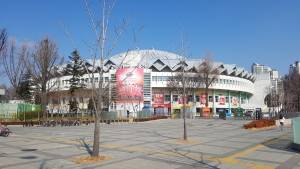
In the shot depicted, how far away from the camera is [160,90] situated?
105688 mm

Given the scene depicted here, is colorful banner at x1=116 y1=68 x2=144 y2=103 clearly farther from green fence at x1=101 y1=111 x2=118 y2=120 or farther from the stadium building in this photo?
green fence at x1=101 y1=111 x2=118 y2=120

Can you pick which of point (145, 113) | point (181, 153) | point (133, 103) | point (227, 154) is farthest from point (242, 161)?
point (133, 103)

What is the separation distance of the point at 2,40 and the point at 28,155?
14.4 m

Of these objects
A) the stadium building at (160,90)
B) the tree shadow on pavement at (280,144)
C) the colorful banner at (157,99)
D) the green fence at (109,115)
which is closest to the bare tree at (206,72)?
the stadium building at (160,90)

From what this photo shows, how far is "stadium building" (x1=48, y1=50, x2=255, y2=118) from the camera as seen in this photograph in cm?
8638

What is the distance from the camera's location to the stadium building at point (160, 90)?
283 feet

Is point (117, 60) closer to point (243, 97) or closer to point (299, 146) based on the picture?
point (243, 97)

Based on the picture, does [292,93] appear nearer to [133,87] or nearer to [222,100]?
[133,87]

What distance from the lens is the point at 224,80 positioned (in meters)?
115

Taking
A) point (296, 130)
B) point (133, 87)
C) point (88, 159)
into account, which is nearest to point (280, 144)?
point (296, 130)

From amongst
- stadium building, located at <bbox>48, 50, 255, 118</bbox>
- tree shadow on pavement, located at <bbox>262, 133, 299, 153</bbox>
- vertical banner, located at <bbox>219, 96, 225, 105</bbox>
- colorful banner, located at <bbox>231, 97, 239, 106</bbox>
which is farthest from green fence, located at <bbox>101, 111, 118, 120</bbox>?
colorful banner, located at <bbox>231, 97, 239, 106</bbox>

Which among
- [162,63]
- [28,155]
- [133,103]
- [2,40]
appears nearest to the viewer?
[28,155]

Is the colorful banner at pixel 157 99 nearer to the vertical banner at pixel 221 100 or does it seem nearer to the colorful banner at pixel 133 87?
the colorful banner at pixel 133 87

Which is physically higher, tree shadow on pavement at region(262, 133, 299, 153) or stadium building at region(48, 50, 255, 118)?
stadium building at region(48, 50, 255, 118)
